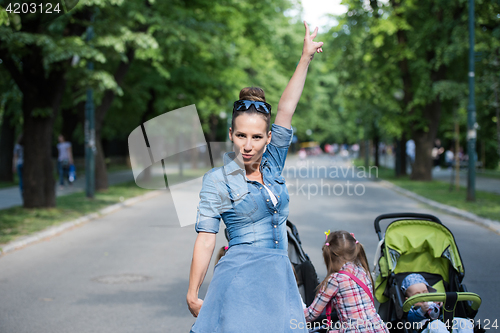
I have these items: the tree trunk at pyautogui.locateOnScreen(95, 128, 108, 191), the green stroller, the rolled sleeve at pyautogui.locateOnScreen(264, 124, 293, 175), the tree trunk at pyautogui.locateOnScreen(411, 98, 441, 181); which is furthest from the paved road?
the tree trunk at pyautogui.locateOnScreen(411, 98, 441, 181)

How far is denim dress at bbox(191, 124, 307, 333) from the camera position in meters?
2.15

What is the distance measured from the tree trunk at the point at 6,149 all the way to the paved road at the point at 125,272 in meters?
13.1

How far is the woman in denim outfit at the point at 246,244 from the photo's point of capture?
216 centimetres

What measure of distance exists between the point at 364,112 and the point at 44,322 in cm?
2499

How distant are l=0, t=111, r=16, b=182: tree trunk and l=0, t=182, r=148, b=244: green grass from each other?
8.08m

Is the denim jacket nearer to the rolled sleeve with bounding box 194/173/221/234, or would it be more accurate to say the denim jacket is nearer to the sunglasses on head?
the rolled sleeve with bounding box 194/173/221/234

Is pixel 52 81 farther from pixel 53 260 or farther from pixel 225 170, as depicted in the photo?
pixel 225 170

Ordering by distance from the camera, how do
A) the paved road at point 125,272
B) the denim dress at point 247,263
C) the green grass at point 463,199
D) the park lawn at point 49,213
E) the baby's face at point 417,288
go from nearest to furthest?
the denim dress at point 247,263 < the baby's face at point 417,288 < the paved road at point 125,272 < the park lawn at point 49,213 < the green grass at point 463,199

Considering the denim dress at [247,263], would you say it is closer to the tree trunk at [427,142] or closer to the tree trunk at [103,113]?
the tree trunk at [103,113]

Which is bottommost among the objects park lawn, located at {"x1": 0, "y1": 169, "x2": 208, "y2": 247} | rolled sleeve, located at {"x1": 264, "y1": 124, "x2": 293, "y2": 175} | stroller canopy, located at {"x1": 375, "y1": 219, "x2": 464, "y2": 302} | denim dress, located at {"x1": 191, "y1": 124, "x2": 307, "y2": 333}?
park lawn, located at {"x1": 0, "y1": 169, "x2": 208, "y2": 247}

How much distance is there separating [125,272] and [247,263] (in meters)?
5.33

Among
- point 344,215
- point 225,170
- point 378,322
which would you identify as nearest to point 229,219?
point 225,170

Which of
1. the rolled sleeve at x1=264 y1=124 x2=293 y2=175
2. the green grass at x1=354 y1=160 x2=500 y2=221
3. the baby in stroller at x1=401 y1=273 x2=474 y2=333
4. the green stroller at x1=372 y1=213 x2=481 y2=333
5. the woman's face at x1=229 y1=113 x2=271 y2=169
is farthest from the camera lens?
the green grass at x1=354 y1=160 x2=500 y2=221

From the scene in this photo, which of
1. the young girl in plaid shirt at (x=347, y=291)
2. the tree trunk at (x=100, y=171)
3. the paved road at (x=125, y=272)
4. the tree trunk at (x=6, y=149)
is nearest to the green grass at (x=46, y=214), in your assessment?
the paved road at (x=125, y=272)
